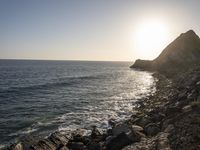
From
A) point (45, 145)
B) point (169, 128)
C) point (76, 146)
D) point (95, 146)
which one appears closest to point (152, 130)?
point (169, 128)

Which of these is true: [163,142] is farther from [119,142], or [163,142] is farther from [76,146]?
[76,146]

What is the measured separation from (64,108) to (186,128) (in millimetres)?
24860

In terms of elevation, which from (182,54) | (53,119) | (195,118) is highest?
(182,54)

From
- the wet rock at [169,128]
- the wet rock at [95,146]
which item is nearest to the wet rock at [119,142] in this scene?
the wet rock at [95,146]

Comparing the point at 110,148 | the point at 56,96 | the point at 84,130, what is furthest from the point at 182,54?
the point at 110,148

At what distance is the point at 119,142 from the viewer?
18.6 metres

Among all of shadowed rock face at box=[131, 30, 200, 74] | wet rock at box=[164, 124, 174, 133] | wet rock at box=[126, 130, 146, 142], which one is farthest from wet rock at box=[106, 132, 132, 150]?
shadowed rock face at box=[131, 30, 200, 74]

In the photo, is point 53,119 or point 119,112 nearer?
point 53,119

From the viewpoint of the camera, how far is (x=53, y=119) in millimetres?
31641

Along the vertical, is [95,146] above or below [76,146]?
above

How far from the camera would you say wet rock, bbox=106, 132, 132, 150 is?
1833 cm

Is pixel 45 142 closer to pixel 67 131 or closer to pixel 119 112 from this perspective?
pixel 67 131

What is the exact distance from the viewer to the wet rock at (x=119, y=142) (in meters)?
18.3

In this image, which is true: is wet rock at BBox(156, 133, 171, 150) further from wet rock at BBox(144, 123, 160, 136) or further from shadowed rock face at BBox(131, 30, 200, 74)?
shadowed rock face at BBox(131, 30, 200, 74)
